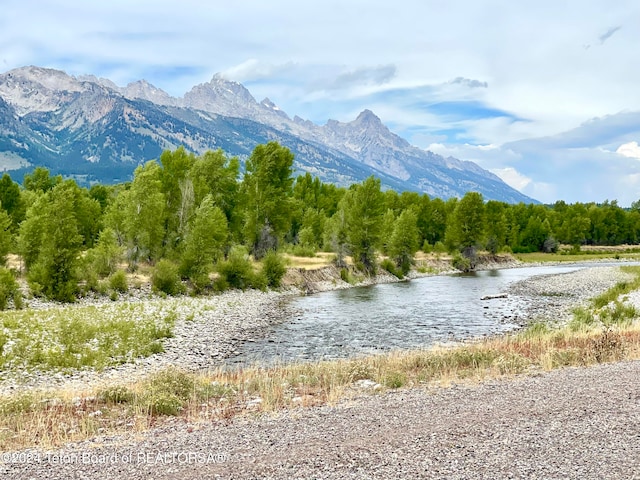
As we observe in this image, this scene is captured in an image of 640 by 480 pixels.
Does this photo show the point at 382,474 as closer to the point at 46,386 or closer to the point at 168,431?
the point at 168,431

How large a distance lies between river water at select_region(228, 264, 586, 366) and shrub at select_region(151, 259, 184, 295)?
42.5 ft

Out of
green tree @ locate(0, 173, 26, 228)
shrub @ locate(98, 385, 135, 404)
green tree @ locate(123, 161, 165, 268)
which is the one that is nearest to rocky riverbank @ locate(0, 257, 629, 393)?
shrub @ locate(98, 385, 135, 404)

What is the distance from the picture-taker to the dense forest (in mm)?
45781

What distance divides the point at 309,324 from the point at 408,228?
49.8 m

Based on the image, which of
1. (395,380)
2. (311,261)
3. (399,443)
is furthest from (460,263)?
(399,443)

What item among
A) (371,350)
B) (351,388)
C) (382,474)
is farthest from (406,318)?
(382,474)

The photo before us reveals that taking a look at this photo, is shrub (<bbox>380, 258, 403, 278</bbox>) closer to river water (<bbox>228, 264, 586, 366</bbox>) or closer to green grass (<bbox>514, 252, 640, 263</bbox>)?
river water (<bbox>228, 264, 586, 366</bbox>)

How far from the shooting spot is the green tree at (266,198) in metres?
72.5

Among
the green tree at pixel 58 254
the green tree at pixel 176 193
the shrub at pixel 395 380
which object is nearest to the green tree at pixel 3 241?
the green tree at pixel 58 254

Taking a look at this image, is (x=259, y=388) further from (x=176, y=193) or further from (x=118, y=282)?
(x=176, y=193)

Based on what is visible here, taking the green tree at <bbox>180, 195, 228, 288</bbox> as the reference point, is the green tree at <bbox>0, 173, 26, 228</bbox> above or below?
above

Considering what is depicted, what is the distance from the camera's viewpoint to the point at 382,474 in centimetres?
973

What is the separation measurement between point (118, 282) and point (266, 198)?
29.2m

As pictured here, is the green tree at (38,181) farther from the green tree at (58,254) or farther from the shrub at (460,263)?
the shrub at (460,263)
